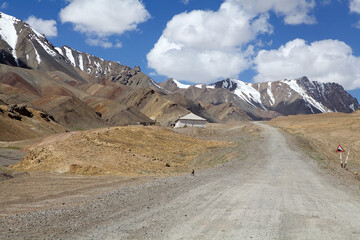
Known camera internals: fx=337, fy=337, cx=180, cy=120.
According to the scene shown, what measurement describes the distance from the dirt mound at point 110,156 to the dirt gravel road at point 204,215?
9.87m

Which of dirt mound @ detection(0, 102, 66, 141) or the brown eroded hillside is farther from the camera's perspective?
dirt mound @ detection(0, 102, 66, 141)

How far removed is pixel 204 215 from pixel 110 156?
18.7 m

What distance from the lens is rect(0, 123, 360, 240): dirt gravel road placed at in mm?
8031

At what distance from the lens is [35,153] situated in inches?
1052

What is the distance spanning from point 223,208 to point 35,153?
20676 mm

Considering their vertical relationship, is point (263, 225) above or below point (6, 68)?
below

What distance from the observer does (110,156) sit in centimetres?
2714

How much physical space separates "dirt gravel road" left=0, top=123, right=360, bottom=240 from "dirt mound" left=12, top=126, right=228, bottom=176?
9874mm

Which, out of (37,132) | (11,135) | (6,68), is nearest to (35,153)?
(11,135)

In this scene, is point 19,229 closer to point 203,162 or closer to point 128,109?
point 203,162

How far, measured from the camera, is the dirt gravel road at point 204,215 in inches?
316

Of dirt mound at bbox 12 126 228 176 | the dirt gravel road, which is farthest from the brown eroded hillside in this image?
the dirt gravel road

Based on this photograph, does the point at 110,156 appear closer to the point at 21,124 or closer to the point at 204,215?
the point at 204,215

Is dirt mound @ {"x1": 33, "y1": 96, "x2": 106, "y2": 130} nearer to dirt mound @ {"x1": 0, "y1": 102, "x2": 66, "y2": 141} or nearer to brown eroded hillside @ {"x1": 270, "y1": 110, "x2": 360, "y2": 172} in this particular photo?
dirt mound @ {"x1": 0, "y1": 102, "x2": 66, "y2": 141}
